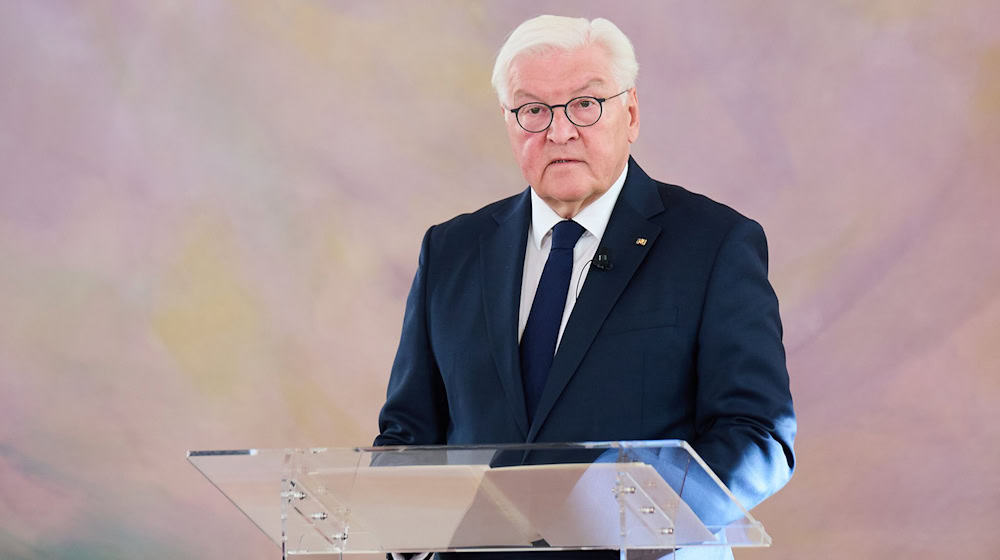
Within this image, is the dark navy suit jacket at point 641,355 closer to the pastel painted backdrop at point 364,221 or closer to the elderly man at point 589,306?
the elderly man at point 589,306

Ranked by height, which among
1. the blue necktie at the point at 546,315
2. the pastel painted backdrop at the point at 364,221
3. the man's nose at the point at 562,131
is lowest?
the blue necktie at the point at 546,315

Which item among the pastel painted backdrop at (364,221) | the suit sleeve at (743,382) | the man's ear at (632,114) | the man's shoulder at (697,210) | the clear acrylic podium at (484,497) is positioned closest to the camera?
the clear acrylic podium at (484,497)

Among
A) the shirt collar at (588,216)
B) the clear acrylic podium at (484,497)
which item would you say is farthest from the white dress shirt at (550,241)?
the clear acrylic podium at (484,497)

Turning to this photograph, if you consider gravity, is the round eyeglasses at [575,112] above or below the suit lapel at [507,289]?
above

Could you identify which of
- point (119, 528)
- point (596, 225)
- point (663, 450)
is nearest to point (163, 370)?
point (119, 528)

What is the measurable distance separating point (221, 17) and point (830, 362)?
9.51ft

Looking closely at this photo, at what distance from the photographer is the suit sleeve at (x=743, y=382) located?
2316 mm

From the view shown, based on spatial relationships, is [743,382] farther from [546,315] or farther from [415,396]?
[415,396]

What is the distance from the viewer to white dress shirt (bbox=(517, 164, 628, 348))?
2.71 m

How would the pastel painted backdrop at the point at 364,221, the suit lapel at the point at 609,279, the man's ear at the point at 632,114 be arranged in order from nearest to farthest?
the suit lapel at the point at 609,279 < the man's ear at the point at 632,114 < the pastel painted backdrop at the point at 364,221

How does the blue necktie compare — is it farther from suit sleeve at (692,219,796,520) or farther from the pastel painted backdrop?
the pastel painted backdrop

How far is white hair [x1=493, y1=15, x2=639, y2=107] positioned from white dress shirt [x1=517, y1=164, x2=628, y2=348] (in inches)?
9.1

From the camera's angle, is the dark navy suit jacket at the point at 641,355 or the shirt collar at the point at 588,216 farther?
the shirt collar at the point at 588,216

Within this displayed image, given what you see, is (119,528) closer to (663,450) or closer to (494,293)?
(494,293)
